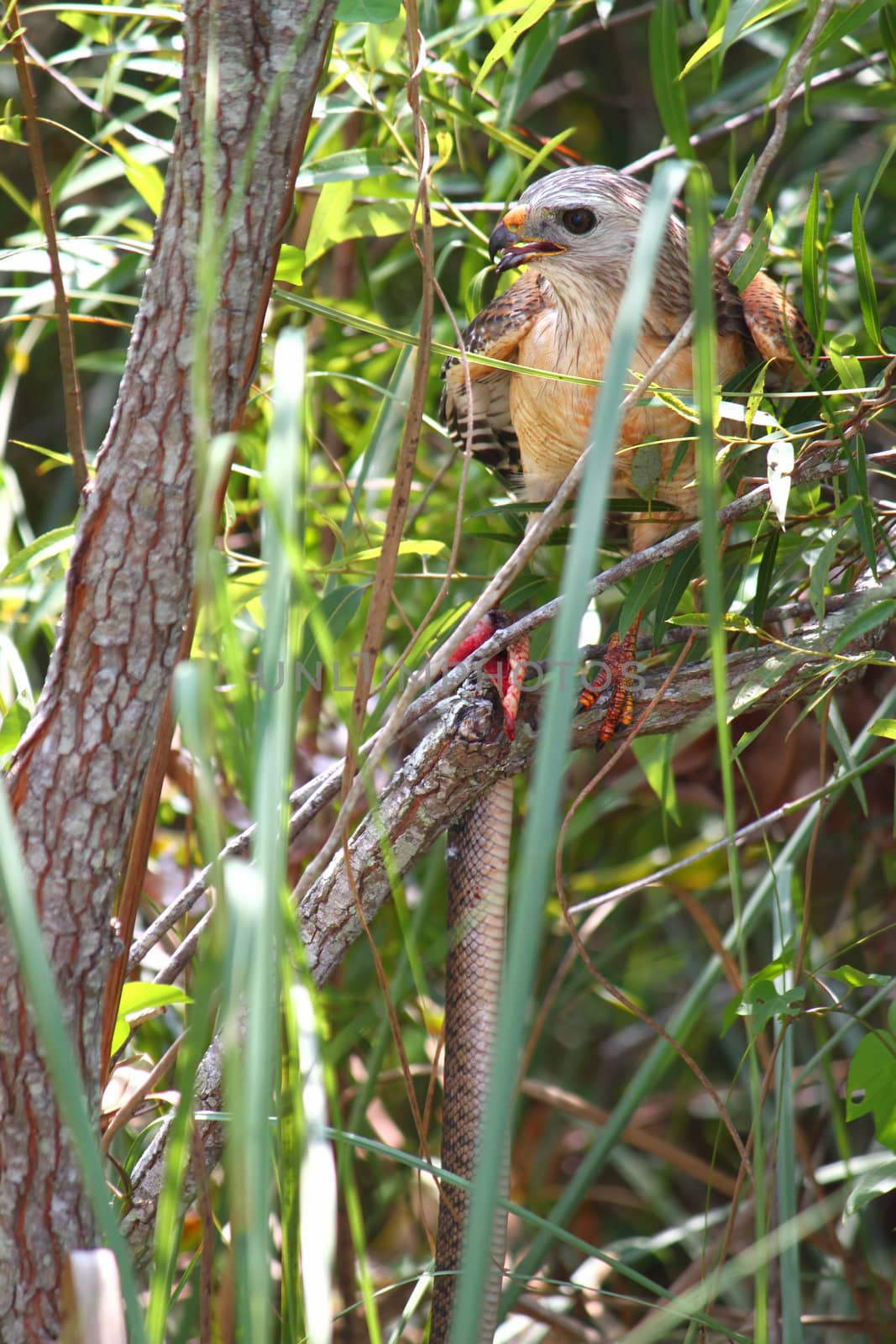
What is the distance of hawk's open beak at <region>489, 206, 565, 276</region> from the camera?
178 cm

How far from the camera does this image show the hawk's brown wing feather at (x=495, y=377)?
6.37ft

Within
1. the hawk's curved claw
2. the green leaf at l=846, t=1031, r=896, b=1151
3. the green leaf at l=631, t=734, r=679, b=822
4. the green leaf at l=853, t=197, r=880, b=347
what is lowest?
the green leaf at l=846, t=1031, r=896, b=1151

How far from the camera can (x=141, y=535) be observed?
1020mm

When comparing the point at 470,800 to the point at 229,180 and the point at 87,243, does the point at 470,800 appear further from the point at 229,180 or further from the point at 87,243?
the point at 87,243

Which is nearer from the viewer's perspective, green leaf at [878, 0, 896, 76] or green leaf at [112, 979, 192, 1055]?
green leaf at [112, 979, 192, 1055]

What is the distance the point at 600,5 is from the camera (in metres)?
1.75

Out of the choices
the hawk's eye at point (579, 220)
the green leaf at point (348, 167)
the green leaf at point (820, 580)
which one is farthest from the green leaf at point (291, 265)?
the green leaf at point (820, 580)

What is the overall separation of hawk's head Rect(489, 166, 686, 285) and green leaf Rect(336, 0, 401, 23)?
0.54m

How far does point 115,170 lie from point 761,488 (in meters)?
1.42

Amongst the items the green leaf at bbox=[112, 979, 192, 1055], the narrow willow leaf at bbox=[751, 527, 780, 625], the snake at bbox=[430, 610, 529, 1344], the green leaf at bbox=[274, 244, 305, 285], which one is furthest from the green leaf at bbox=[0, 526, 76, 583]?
the narrow willow leaf at bbox=[751, 527, 780, 625]

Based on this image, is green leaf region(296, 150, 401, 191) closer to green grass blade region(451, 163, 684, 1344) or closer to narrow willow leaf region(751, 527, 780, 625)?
narrow willow leaf region(751, 527, 780, 625)

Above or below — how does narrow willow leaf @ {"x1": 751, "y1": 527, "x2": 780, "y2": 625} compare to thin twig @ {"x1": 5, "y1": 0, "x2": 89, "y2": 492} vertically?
below

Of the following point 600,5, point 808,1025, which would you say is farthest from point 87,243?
point 808,1025

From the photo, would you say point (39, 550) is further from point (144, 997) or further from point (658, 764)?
point (658, 764)
